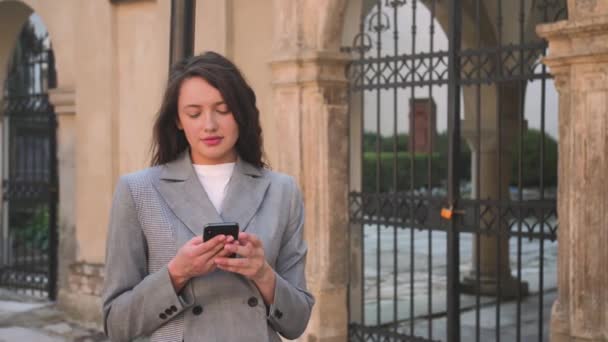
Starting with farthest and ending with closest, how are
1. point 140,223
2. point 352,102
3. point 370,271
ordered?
point 370,271 → point 352,102 → point 140,223

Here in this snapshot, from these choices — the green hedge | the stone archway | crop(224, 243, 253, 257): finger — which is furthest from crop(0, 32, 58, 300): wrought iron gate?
the green hedge

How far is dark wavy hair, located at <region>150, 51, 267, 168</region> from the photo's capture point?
2.06 meters

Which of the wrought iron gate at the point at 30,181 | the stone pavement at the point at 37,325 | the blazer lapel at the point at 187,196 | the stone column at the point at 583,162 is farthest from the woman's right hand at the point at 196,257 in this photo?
the wrought iron gate at the point at 30,181

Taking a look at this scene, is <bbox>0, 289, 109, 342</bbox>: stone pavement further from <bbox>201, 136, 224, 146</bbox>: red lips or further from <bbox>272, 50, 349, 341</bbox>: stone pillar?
<bbox>201, 136, 224, 146</bbox>: red lips

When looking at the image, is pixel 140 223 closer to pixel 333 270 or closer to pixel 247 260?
pixel 247 260

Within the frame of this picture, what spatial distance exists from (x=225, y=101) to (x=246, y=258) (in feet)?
1.40

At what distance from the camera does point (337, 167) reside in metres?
6.81

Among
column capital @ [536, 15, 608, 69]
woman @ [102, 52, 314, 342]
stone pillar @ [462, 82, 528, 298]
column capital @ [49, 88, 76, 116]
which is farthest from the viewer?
stone pillar @ [462, 82, 528, 298]

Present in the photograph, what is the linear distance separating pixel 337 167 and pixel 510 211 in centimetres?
161

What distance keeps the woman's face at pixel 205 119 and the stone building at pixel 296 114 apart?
11.3 ft

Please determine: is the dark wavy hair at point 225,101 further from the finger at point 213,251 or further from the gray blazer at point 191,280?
the finger at point 213,251

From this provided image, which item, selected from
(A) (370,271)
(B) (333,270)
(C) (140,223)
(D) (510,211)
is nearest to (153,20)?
(B) (333,270)

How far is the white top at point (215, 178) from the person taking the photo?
214 centimetres

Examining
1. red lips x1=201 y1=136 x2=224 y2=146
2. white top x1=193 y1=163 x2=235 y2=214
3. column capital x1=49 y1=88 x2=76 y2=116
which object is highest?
column capital x1=49 y1=88 x2=76 y2=116
